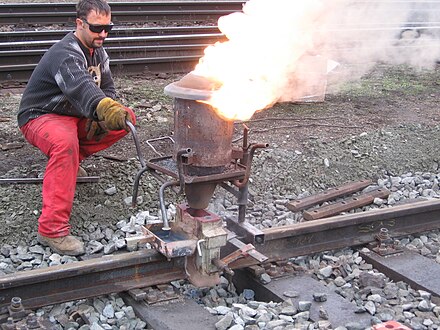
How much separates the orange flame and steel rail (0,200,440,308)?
1055 millimetres

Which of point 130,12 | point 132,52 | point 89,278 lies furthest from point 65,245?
point 130,12

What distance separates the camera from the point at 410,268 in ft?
15.5

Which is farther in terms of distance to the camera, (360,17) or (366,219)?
(360,17)

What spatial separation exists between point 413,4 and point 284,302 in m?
5.72

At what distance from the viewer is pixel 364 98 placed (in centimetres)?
880

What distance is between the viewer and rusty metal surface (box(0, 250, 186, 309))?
386 centimetres

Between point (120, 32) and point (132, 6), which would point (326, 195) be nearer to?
point (120, 32)

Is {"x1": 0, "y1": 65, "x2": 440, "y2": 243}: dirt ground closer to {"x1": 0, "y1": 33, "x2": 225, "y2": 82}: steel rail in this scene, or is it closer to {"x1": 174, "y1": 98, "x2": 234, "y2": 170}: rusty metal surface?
{"x1": 0, "y1": 33, "x2": 225, "y2": 82}: steel rail

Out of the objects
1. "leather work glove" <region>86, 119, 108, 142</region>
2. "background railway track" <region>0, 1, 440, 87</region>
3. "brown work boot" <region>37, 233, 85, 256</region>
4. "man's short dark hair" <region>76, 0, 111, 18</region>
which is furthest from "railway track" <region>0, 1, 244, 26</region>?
"brown work boot" <region>37, 233, 85, 256</region>

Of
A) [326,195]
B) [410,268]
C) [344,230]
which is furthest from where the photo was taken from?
[326,195]

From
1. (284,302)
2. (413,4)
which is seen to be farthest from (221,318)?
(413,4)

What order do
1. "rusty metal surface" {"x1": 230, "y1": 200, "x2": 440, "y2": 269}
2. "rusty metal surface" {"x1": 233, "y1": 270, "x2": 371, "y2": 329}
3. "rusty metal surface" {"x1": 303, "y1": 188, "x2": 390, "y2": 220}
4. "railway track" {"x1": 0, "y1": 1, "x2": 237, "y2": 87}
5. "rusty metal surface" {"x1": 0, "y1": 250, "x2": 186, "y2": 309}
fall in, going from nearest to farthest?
"rusty metal surface" {"x1": 0, "y1": 250, "x2": 186, "y2": 309}, "rusty metal surface" {"x1": 233, "y1": 270, "x2": 371, "y2": 329}, "rusty metal surface" {"x1": 230, "y1": 200, "x2": 440, "y2": 269}, "rusty metal surface" {"x1": 303, "y1": 188, "x2": 390, "y2": 220}, "railway track" {"x1": 0, "y1": 1, "x2": 237, "y2": 87}

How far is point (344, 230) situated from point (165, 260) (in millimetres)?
1536

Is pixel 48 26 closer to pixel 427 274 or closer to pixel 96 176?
pixel 96 176
